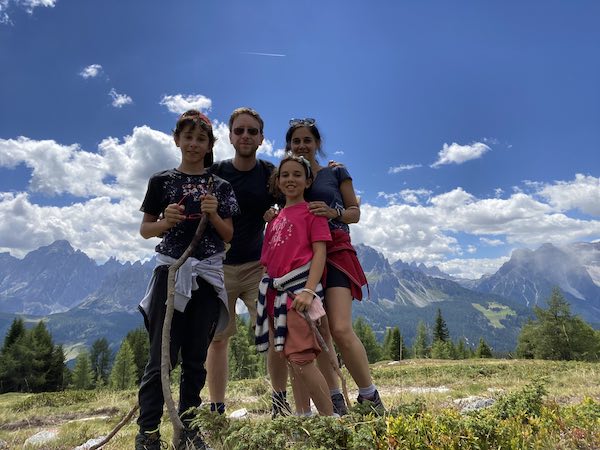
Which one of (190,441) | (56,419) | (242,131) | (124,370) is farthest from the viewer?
(124,370)

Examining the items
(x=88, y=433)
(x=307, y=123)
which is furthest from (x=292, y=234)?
(x=88, y=433)

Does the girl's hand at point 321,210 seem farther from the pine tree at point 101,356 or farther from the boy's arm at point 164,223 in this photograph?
the pine tree at point 101,356

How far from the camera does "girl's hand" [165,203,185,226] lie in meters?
3.54

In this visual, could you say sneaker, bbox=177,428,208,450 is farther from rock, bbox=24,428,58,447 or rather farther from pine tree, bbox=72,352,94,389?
pine tree, bbox=72,352,94,389

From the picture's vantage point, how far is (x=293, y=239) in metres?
3.88

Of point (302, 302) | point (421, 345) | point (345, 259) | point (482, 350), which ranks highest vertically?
point (345, 259)

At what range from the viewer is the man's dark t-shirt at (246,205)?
4789 millimetres

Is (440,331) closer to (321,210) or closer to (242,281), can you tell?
(242,281)

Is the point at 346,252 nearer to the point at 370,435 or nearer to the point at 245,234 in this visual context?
the point at 245,234

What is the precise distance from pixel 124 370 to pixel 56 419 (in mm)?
59450

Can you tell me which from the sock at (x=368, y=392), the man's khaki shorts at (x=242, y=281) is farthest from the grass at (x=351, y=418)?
the man's khaki shorts at (x=242, y=281)

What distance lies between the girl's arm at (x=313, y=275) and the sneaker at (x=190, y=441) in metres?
1.34

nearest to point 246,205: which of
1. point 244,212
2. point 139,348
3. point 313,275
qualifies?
point 244,212

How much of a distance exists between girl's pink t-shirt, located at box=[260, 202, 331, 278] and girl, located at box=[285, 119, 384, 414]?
0.12 m
